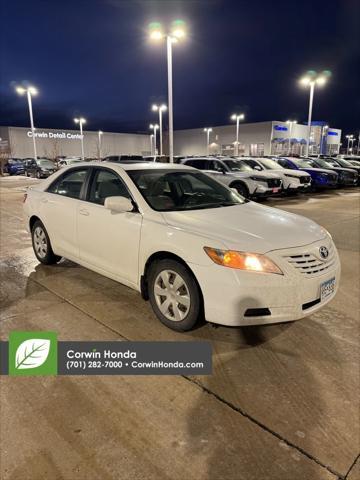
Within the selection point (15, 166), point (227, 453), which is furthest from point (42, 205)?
point (15, 166)

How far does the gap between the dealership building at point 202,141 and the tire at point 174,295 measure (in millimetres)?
54239

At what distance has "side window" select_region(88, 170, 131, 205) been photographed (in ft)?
12.9

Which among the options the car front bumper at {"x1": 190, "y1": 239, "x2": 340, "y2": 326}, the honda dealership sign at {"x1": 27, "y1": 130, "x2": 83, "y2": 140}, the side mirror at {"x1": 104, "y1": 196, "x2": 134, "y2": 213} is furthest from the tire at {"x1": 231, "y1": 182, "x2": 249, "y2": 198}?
the honda dealership sign at {"x1": 27, "y1": 130, "x2": 83, "y2": 140}

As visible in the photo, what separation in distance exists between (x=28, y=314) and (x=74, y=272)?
1.26m

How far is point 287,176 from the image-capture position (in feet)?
48.3

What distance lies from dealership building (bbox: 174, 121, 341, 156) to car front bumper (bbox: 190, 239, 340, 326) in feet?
197

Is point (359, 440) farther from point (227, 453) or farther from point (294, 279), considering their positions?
point (294, 279)

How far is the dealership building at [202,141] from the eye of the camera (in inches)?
2322

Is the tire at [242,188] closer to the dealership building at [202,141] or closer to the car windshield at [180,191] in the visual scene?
the car windshield at [180,191]

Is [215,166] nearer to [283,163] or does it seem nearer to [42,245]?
[283,163]

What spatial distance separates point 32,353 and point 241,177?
35.3ft

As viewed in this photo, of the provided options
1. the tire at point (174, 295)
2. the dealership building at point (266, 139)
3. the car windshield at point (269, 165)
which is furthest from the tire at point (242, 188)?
the dealership building at point (266, 139)

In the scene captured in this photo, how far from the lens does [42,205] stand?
4895 mm

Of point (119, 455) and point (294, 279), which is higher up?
point (294, 279)
